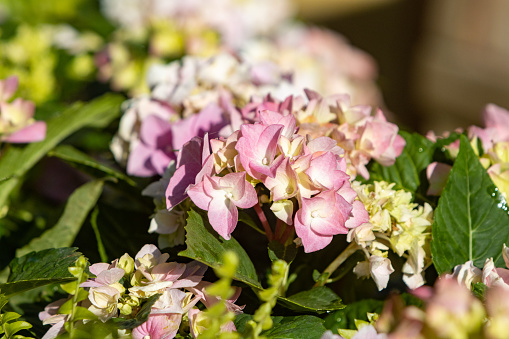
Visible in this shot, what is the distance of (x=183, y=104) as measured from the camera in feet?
2.00

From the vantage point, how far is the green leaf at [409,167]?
1.66 feet

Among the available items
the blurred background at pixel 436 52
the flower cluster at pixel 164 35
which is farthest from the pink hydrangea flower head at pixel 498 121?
the blurred background at pixel 436 52

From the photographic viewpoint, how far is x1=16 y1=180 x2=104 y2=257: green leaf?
1.74 feet

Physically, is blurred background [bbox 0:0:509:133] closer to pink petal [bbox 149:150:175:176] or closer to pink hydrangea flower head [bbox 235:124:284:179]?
pink petal [bbox 149:150:175:176]

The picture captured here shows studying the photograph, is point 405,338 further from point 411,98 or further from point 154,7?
point 411,98

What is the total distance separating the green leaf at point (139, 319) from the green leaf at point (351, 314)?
0.47ft

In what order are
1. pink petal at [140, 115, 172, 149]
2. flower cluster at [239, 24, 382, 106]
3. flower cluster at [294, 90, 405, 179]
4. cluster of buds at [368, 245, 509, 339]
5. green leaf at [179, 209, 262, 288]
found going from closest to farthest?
cluster of buds at [368, 245, 509, 339] → green leaf at [179, 209, 262, 288] → flower cluster at [294, 90, 405, 179] → pink petal at [140, 115, 172, 149] → flower cluster at [239, 24, 382, 106]

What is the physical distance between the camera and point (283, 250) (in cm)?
42

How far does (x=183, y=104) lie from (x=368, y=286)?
284 millimetres

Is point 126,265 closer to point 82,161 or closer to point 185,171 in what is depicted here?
point 185,171

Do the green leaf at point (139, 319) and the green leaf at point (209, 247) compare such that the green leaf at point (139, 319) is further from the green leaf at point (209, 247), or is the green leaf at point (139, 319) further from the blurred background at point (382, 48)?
the blurred background at point (382, 48)

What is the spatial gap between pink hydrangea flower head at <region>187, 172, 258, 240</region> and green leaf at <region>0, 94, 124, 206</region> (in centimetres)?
26

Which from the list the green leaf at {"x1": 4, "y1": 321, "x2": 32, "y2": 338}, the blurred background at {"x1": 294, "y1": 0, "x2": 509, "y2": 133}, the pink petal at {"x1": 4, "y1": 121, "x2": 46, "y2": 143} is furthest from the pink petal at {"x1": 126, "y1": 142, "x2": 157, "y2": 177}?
the blurred background at {"x1": 294, "y1": 0, "x2": 509, "y2": 133}

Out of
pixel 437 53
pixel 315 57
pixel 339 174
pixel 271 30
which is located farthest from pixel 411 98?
pixel 339 174
